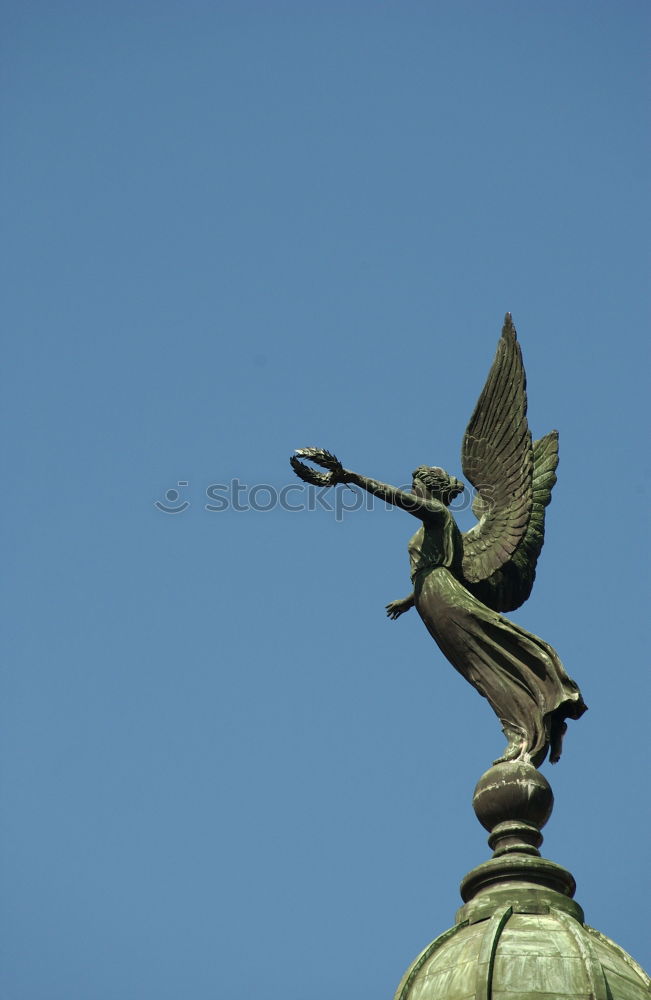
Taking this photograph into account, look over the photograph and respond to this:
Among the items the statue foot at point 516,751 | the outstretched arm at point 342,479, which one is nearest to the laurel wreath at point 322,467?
the outstretched arm at point 342,479

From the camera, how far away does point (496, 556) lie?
18.2m

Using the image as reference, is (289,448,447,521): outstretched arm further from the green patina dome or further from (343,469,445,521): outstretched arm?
the green patina dome

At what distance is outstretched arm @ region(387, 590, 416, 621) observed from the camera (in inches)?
720

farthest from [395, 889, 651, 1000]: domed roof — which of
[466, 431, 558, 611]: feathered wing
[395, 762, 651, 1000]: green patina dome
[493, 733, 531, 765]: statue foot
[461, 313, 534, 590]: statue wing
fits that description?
[461, 313, 534, 590]: statue wing

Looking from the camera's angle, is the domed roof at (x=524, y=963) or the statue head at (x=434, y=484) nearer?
the domed roof at (x=524, y=963)

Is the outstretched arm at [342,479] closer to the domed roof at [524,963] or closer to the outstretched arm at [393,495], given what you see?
the outstretched arm at [393,495]

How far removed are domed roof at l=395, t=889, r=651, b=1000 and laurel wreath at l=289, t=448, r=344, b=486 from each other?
4146 mm

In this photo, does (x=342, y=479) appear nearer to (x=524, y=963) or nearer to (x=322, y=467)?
(x=322, y=467)

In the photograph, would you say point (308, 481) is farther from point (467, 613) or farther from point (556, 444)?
point (556, 444)

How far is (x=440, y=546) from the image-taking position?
58.7 ft

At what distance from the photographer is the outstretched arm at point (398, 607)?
18.3 metres

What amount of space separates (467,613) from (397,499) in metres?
1.22

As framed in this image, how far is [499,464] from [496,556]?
94 cm

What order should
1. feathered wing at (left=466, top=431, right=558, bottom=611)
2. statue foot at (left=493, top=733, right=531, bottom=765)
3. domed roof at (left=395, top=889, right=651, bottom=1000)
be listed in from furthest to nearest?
feathered wing at (left=466, top=431, right=558, bottom=611) → statue foot at (left=493, top=733, right=531, bottom=765) → domed roof at (left=395, top=889, right=651, bottom=1000)
